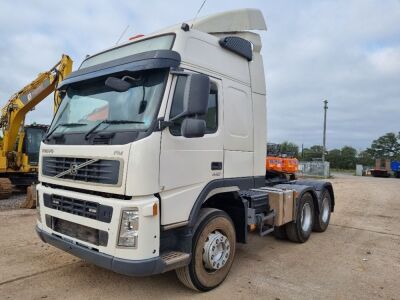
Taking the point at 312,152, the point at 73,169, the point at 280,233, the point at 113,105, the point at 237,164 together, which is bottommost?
the point at 280,233

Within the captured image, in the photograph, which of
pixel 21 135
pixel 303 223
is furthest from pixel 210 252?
pixel 21 135

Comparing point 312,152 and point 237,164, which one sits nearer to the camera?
point 237,164

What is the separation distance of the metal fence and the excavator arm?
82.3 ft

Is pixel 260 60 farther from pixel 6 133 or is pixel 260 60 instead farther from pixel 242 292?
pixel 6 133

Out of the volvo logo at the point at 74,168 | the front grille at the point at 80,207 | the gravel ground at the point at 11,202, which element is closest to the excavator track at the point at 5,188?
the gravel ground at the point at 11,202

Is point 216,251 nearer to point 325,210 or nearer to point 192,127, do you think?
point 192,127

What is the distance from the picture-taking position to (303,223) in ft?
23.1

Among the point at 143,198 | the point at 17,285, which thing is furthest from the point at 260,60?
the point at 17,285

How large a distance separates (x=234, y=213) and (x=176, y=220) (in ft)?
4.44

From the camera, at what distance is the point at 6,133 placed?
13.2m

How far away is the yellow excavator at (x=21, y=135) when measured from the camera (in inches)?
479

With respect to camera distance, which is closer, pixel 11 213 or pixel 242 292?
pixel 242 292

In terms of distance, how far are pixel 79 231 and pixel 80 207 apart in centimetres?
29

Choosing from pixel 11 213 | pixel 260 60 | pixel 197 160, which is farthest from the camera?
pixel 11 213
